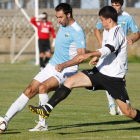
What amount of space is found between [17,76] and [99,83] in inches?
407

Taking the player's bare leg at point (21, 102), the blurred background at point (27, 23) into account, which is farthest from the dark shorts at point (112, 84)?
the blurred background at point (27, 23)

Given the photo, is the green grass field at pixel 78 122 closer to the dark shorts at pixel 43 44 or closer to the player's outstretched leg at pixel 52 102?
the player's outstretched leg at pixel 52 102

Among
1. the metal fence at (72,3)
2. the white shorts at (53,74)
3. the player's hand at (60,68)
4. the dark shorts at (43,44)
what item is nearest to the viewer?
the player's hand at (60,68)

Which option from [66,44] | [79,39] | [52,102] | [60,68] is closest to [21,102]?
[52,102]

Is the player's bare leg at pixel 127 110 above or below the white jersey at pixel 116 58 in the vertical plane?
below

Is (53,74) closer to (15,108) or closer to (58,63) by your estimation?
(58,63)

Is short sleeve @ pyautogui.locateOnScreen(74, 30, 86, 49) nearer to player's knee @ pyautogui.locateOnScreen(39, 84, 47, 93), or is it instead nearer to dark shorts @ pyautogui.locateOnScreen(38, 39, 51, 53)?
player's knee @ pyautogui.locateOnScreen(39, 84, 47, 93)

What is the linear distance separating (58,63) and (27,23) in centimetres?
1883

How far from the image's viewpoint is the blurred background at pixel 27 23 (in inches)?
984

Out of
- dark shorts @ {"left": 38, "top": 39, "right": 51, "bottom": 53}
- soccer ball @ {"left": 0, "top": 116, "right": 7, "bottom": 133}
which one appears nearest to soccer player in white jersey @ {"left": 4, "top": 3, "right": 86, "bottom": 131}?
soccer ball @ {"left": 0, "top": 116, "right": 7, "bottom": 133}

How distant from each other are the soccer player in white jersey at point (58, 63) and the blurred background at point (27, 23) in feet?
57.8

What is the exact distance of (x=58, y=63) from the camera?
7.12 m

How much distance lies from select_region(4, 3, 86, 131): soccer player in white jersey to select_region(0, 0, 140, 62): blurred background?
17621 mm

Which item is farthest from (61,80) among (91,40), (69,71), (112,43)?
(91,40)
